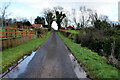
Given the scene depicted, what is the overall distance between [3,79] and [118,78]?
4.05m

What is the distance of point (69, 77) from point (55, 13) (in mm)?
65953

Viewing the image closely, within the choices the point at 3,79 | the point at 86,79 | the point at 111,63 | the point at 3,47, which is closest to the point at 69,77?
the point at 86,79

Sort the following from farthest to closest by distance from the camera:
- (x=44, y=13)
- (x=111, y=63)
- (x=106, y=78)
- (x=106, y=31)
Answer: (x=44, y=13) < (x=106, y=31) < (x=111, y=63) < (x=106, y=78)

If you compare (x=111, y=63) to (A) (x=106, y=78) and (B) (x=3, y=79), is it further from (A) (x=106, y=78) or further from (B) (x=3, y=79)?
(B) (x=3, y=79)

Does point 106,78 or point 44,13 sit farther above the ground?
point 44,13

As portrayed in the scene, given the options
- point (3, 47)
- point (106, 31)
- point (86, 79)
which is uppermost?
point (106, 31)

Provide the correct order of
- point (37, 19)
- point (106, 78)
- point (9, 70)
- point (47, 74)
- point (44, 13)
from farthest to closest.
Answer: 1. point (37, 19)
2. point (44, 13)
3. point (9, 70)
4. point (47, 74)
5. point (106, 78)

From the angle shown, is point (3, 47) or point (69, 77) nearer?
point (69, 77)

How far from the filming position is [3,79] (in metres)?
4.14

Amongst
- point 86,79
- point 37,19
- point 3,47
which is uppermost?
point 37,19

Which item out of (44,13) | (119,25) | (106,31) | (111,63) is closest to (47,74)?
(111,63)

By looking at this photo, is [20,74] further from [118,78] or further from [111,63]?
[111,63]

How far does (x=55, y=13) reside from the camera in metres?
68.1

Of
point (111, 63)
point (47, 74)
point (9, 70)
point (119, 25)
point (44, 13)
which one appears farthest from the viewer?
point (44, 13)
